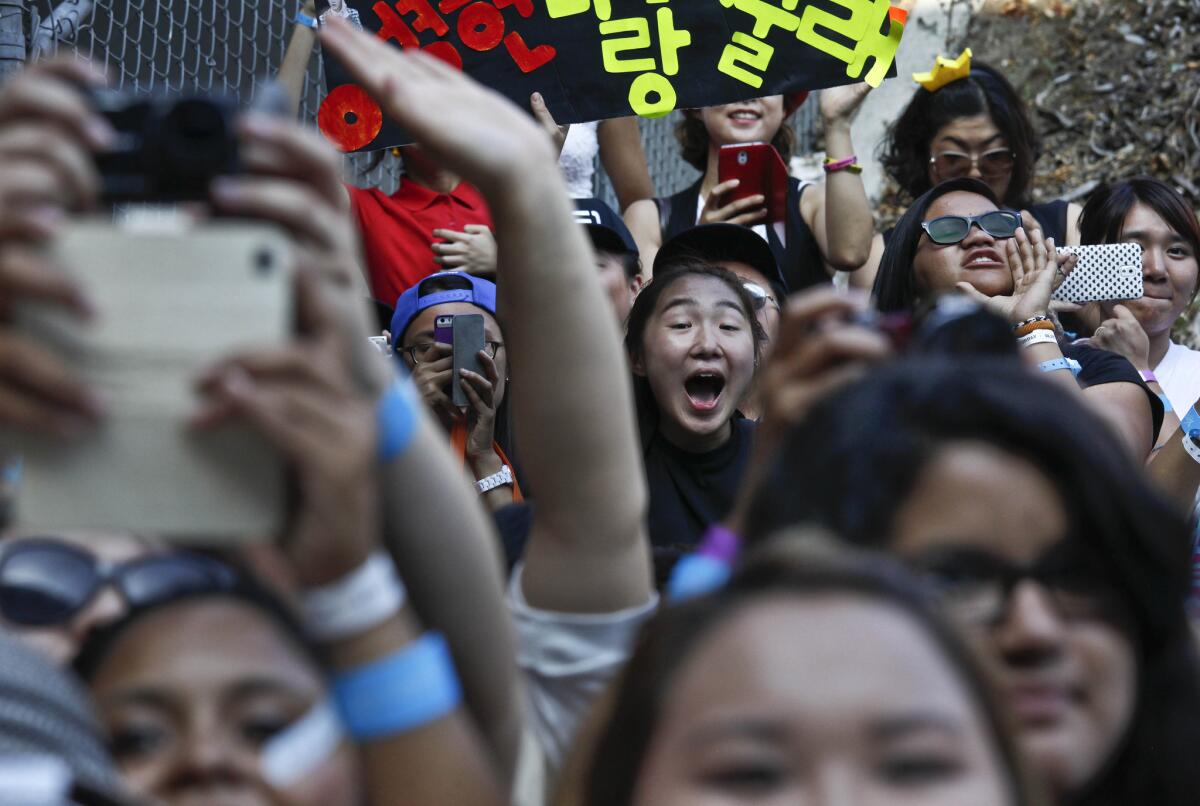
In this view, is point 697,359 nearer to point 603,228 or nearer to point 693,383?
point 693,383

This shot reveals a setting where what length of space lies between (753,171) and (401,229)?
1066 millimetres

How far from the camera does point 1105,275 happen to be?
4609mm

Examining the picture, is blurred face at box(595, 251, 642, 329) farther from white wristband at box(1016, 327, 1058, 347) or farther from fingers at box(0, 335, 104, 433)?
fingers at box(0, 335, 104, 433)

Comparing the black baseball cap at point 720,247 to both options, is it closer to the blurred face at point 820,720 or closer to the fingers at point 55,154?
the blurred face at point 820,720

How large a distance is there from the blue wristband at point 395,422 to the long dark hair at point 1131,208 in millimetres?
3878

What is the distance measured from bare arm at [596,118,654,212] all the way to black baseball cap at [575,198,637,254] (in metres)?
0.76

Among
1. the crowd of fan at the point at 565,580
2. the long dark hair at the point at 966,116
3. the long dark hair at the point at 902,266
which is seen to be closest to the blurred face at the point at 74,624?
the crowd of fan at the point at 565,580

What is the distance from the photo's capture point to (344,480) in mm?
1281

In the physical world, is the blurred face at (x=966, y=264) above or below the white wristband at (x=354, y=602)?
below

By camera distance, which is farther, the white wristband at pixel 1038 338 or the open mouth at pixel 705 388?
the open mouth at pixel 705 388

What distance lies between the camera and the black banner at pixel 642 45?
4629 mm

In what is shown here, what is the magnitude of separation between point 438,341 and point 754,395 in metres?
0.89

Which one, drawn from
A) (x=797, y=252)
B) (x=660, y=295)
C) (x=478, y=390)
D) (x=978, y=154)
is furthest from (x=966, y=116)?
(x=478, y=390)

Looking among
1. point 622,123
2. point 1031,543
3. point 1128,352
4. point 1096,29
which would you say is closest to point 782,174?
point 622,123
